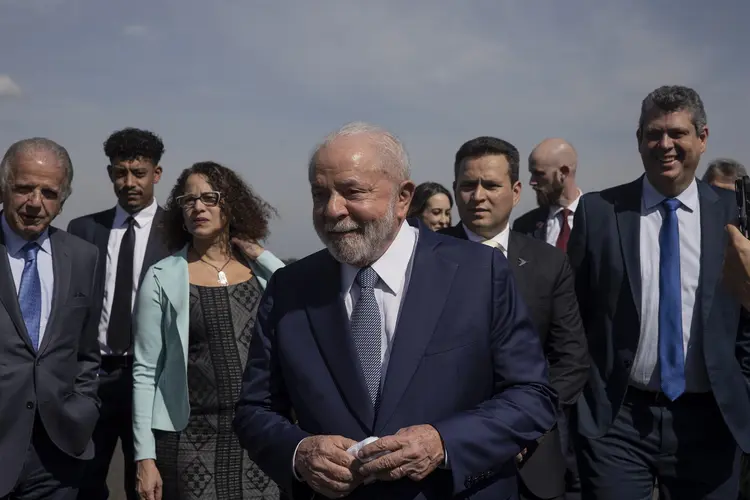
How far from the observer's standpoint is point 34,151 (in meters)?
3.87

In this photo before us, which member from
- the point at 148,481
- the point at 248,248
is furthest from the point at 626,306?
the point at 148,481

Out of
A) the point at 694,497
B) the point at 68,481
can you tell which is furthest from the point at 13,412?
the point at 694,497

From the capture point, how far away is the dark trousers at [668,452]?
368cm

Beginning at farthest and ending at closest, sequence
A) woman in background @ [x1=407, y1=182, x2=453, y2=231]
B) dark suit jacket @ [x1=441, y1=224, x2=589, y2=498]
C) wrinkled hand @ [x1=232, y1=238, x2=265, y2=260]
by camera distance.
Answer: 1. woman in background @ [x1=407, y1=182, x2=453, y2=231]
2. wrinkled hand @ [x1=232, y1=238, x2=265, y2=260]
3. dark suit jacket @ [x1=441, y1=224, x2=589, y2=498]

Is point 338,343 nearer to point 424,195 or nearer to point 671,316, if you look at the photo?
point 671,316

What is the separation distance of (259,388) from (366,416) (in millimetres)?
419

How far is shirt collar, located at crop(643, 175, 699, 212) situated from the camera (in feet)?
12.6

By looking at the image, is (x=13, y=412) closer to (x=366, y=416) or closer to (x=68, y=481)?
(x=68, y=481)

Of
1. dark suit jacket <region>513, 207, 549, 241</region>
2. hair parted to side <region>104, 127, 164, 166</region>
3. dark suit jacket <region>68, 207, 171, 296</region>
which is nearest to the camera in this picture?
dark suit jacket <region>68, 207, 171, 296</region>

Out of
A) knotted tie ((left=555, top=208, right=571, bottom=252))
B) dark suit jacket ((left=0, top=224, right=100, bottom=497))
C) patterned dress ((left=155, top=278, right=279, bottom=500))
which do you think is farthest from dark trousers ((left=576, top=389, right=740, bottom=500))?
knotted tie ((left=555, top=208, right=571, bottom=252))

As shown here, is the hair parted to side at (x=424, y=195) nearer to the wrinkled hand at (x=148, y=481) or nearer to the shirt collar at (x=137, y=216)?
the shirt collar at (x=137, y=216)

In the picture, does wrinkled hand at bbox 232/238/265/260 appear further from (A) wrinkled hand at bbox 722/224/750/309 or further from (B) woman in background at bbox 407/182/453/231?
(B) woman in background at bbox 407/182/453/231

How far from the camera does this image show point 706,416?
146 inches

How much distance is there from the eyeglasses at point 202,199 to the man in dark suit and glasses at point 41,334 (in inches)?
21.7
